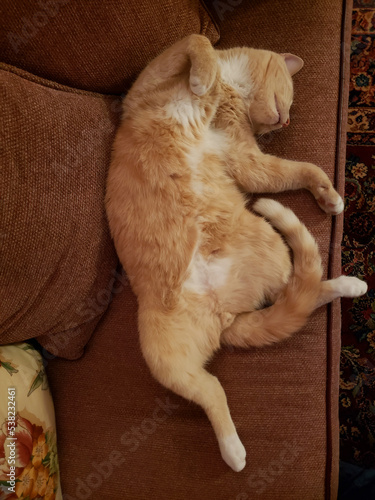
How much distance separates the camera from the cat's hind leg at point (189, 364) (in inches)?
42.9

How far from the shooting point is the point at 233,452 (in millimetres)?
1063

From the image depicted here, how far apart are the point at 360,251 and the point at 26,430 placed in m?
1.56

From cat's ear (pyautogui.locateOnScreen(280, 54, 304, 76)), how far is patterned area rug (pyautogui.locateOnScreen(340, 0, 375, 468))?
0.61 m

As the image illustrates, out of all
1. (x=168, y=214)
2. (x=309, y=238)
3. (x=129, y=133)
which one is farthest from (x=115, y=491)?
(x=129, y=133)

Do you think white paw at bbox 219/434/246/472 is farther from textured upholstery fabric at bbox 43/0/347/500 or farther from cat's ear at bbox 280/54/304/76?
cat's ear at bbox 280/54/304/76

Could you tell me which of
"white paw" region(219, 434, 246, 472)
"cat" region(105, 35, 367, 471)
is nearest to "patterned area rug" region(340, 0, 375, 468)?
"cat" region(105, 35, 367, 471)

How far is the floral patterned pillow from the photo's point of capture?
40.8 inches

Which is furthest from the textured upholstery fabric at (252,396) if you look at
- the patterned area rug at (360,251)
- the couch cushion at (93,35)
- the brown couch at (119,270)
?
the patterned area rug at (360,251)

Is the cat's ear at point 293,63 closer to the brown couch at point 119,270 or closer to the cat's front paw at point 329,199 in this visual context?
the brown couch at point 119,270

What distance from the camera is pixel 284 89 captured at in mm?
1327

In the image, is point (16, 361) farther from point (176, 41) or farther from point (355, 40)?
point (355, 40)

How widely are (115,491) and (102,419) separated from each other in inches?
8.9

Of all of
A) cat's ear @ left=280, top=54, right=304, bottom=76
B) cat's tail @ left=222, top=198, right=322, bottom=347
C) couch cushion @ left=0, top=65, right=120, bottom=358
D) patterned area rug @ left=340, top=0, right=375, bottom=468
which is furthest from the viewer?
patterned area rug @ left=340, top=0, right=375, bottom=468

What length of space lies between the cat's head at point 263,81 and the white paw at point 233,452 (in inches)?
43.4
